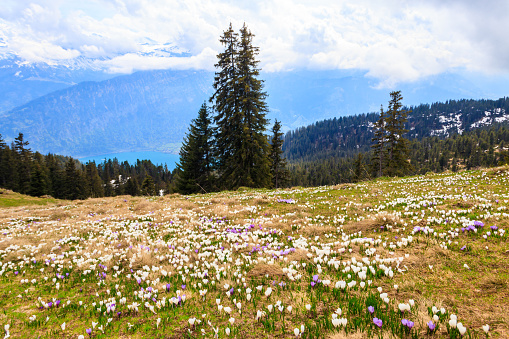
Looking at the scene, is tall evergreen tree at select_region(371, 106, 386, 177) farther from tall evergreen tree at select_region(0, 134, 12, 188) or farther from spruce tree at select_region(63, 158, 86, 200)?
tall evergreen tree at select_region(0, 134, 12, 188)

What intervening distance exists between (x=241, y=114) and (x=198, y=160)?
15.6m

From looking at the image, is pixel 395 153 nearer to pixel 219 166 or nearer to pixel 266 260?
pixel 219 166

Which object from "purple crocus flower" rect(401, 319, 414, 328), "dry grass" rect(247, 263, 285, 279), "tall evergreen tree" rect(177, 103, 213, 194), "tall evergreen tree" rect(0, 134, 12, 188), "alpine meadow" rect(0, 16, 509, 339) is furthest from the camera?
"tall evergreen tree" rect(0, 134, 12, 188)

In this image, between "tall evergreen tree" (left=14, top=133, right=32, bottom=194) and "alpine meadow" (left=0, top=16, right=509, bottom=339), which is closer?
"alpine meadow" (left=0, top=16, right=509, bottom=339)

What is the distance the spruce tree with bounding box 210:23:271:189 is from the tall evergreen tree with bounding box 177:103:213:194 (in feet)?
23.9

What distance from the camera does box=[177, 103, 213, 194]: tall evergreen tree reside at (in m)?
39.8

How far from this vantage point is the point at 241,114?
30203 mm

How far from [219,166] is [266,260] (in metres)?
30.0

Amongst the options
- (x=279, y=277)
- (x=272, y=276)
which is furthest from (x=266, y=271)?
(x=279, y=277)

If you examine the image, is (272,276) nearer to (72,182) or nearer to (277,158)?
(277,158)

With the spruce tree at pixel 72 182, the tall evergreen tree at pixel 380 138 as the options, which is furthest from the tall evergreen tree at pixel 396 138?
the spruce tree at pixel 72 182

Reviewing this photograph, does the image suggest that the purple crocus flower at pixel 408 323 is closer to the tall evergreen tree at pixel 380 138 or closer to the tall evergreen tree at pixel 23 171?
the tall evergreen tree at pixel 380 138

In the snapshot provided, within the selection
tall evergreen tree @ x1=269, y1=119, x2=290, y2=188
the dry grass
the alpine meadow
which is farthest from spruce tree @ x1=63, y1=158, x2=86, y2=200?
the dry grass

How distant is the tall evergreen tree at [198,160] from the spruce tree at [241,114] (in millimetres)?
7294
